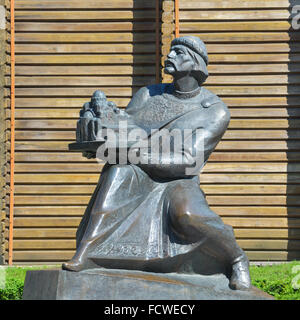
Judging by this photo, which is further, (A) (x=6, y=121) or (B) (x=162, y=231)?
(A) (x=6, y=121)

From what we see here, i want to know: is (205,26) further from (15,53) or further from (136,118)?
(136,118)

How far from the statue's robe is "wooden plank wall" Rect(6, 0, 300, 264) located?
6.67 meters

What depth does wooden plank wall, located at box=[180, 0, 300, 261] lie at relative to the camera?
1266 cm

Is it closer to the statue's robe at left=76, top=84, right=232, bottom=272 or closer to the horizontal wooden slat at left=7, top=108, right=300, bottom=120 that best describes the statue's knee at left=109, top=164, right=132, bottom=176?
the statue's robe at left=76, top=84, right=232, bottom=272

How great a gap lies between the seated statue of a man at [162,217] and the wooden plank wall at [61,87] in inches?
271

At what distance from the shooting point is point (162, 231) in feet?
18.8

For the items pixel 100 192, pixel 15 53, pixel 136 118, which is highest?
pixel 15 53

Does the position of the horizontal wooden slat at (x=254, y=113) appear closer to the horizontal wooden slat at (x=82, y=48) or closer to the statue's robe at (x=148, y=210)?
the horizontal wooden slat at (x=82, y=48)

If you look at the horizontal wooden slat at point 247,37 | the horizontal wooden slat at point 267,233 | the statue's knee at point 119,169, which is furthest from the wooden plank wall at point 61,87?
the statue's knee at point 119,169

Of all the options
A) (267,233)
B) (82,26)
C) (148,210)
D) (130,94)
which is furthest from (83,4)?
(148,210)

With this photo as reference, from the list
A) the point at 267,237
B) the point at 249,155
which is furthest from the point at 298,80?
the point at 267,237

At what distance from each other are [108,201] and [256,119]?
7.37 meters

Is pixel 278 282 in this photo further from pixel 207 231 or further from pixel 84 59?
pixel 84 59

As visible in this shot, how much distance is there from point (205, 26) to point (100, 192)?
24.8 feet
